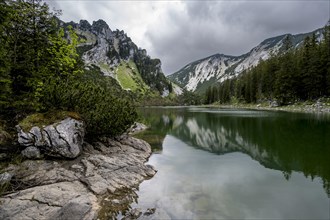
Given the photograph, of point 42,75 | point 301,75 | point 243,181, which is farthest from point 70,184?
point 301,75

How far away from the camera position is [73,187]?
1203 cm

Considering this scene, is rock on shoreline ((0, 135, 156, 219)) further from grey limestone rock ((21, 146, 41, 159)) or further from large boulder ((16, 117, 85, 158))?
large boulder ((16, 117, 85, 158))

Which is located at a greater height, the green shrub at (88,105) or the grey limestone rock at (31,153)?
the green shrub at (88,105)

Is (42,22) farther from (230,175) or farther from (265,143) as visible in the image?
(265,143)

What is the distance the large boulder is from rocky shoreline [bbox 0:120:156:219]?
22.7 inches

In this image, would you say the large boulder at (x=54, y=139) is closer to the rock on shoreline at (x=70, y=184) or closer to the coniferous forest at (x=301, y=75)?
the rock on shoreline at (x=70, y=184)

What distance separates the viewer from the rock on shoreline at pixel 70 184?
31.5 feet

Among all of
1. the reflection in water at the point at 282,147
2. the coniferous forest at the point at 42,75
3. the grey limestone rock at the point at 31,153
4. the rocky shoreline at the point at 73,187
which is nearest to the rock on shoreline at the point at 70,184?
the rocky shoreline at the point at 73,187

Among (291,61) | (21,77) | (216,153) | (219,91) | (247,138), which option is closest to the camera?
(21,77)

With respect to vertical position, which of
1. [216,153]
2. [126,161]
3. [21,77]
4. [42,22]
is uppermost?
[42,22]

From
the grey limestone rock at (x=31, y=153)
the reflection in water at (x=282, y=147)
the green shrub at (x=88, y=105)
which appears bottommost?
the reflection in water at (x=282, y=147)

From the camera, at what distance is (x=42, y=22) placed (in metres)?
19.5

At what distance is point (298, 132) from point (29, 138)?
106ft

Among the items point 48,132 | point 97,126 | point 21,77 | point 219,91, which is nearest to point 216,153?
point 97,126
